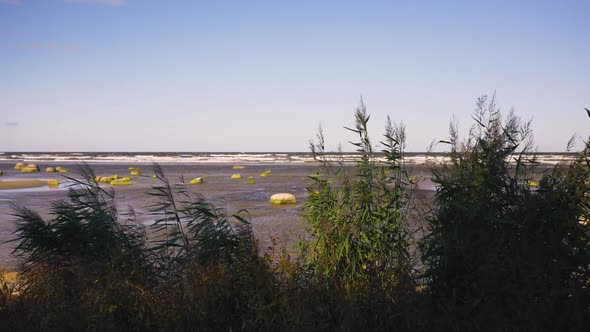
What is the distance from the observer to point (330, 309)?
7.63m

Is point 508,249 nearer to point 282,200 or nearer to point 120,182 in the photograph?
point 282,200

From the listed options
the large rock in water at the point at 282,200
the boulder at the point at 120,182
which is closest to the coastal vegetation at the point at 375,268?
the large rock in water at the point at 282,200

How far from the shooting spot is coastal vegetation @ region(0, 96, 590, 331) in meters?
7.11

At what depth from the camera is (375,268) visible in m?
7.94

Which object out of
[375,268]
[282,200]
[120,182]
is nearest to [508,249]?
[375,268]

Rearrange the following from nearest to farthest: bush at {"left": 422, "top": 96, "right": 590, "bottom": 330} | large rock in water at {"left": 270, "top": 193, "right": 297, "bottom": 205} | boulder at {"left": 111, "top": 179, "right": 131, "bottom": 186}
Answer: bush at {"left": 422, "top": 96, "right": 590, "bottom": 330}
large rock in water at {"left": 270, "top": 193, "right": 297, "bottom": 205}
boulder at {"left": 111, "top": 179, "right": 131, "bottom": 186}

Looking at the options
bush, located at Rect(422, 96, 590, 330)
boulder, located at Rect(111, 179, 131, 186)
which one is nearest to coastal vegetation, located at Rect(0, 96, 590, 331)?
bush, located at Rect(422, 96, 590, 330)

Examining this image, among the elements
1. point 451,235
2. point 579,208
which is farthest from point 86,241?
point 579,208

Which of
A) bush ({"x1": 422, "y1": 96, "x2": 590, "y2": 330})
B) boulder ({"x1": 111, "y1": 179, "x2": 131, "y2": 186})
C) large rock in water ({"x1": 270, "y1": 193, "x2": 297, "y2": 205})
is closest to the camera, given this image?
bush ({"x1": 422, "y1": 96, "x2": 590, "y2": 330})

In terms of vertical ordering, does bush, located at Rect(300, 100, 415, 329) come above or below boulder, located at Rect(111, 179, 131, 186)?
above

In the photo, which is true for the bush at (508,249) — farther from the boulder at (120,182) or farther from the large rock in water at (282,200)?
the boulder at (120,182)

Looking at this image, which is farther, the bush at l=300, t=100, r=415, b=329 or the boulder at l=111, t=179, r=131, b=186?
the boulder at l=111, t=179, r=131, b=186

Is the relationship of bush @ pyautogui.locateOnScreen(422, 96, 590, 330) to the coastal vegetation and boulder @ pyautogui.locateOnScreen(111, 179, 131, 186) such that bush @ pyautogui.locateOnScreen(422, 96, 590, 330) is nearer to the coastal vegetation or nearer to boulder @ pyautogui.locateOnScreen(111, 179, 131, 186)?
the coastal vegetation

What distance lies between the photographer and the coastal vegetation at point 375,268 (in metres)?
7.11
